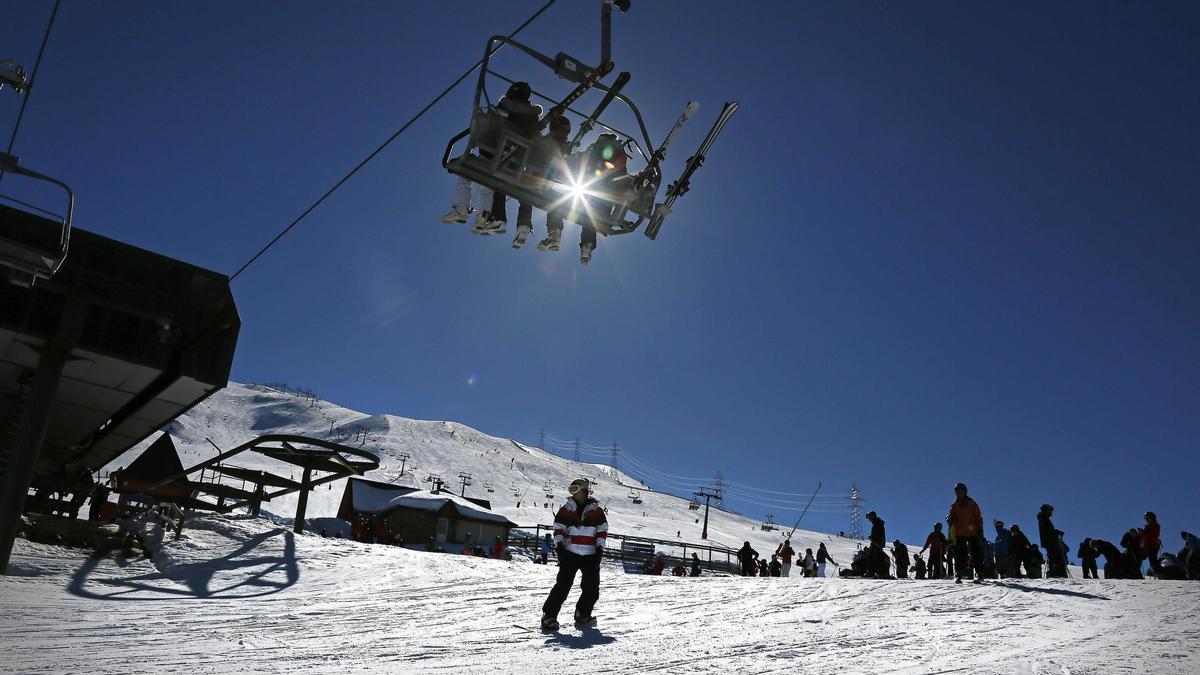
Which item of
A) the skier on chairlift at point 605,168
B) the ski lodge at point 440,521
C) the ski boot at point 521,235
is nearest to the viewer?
the skier on chairlift at point 605,168

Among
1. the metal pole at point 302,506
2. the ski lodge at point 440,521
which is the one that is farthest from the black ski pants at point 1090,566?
the ski lodge at point 440,521

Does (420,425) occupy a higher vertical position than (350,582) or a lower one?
higher

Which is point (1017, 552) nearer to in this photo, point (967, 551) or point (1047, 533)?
point (1047, 533)

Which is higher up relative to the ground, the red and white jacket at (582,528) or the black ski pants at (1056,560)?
the black ski pants at (1056,560)

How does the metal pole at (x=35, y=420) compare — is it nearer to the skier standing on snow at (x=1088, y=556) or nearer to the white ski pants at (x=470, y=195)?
the white ski pants at (x=470, y=195)

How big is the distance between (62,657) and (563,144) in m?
6.49

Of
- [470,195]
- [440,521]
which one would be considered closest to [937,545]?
[470,195]

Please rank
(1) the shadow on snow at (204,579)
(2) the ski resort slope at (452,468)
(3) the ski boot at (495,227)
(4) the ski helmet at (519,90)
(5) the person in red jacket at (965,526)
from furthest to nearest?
(2) the ski resort slope at (452,468), (5) the person in red jacket at (965,526), (1) the shadow on snow at (204,579), (3) the ski boot at (495,227), (4) the ski helmet at (519,90)

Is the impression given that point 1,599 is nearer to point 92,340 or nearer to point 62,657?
point 62,657

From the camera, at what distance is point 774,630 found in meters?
7.23

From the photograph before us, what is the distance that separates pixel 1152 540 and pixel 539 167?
12110 mm

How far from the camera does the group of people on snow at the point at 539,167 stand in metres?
8.27

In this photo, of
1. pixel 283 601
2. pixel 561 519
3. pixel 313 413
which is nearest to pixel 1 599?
pixel 283 601

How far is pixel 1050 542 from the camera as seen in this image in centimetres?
1343
